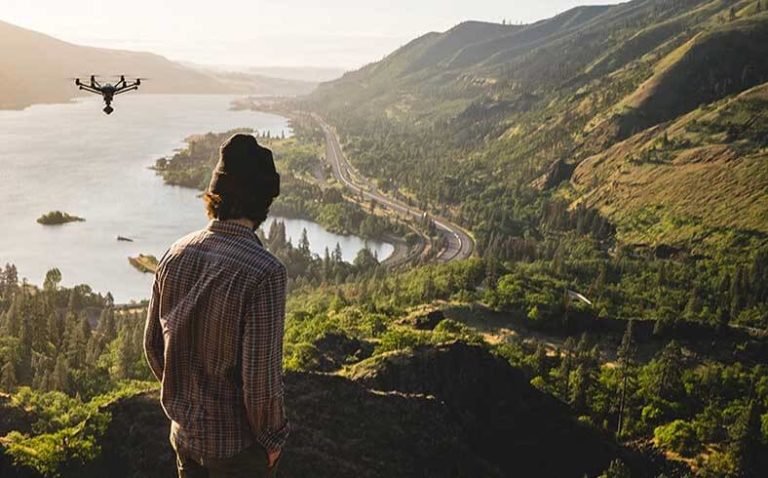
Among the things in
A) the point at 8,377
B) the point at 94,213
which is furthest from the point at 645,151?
the point at 8,377

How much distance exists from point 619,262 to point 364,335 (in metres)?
52.5

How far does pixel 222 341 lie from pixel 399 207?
439 feet

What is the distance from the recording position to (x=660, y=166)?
11944cm

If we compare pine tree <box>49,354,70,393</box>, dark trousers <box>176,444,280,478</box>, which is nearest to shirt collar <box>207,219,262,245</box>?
dark trousers <box>176,444,280,478</box>

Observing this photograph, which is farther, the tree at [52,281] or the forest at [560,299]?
the tree at [52,281]

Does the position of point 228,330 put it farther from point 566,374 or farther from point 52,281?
point 52,281

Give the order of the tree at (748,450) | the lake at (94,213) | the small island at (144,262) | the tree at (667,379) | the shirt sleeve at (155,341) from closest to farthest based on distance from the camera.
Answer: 1. the shirt sleeve at (155,341)
2. the tree at (748,450)
3. the tree at (667,379)
4. the small island at (144,262)
5. the lake at (94,213)

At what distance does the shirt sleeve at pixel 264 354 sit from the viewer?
13.7ft

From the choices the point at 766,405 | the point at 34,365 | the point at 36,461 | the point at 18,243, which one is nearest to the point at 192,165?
the point at 18,243

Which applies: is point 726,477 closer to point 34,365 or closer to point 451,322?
point 451,322

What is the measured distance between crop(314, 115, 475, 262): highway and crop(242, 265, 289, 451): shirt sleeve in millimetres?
95946

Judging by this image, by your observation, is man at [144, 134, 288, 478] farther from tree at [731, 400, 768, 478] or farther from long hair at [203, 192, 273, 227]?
tree at [731, 400, 768, 478]

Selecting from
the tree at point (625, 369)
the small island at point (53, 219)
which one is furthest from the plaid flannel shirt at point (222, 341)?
the small island at point (53, 219)

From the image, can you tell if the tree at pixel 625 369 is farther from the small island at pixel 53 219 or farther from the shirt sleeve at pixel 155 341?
the small island at pixel 53 219
